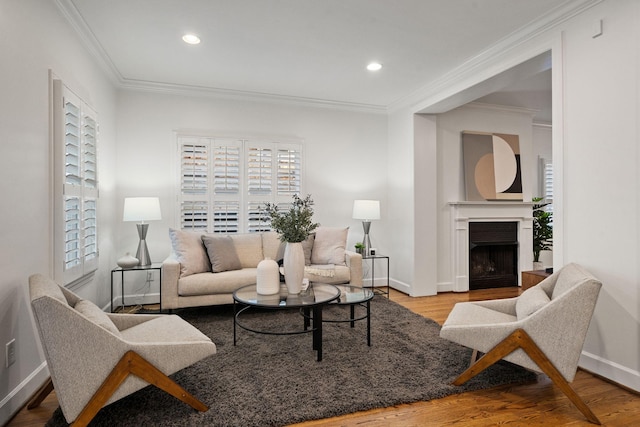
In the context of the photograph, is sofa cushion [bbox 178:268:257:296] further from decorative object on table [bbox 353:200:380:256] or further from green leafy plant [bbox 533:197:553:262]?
green leafy plant [bbox 533:197:553:262]

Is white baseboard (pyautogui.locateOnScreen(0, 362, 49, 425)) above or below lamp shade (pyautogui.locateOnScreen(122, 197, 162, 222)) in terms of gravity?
below

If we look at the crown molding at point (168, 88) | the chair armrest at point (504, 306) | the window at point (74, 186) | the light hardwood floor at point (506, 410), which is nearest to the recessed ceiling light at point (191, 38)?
the crown molding at point (168, 88)

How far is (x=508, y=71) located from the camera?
11.2 feet

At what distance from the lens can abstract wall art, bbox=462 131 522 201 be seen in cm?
527

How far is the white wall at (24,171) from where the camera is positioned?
2020 millimetres

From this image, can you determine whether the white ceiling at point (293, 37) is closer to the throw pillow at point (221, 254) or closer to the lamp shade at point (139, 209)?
the lamp shade at point (139, 209)

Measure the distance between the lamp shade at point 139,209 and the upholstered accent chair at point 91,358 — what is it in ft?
6.58

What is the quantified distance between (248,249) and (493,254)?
3.67 m

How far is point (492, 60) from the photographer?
11.6ft

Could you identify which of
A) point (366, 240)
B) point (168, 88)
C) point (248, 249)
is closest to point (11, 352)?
point (248, 249)

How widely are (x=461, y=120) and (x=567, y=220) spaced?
9.23 ft

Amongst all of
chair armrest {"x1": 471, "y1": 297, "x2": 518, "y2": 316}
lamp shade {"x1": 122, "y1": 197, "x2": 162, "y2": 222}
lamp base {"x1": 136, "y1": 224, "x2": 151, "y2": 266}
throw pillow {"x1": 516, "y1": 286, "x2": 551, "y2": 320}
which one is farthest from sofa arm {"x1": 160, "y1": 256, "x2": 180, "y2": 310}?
throw pillow {"x1": 516, "y1": 286, "x2": 551, "y2": 320}

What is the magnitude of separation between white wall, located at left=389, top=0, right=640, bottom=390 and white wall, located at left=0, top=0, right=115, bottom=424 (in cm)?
369

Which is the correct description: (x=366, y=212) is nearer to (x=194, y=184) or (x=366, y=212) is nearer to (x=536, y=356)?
(x=194, y=184)
